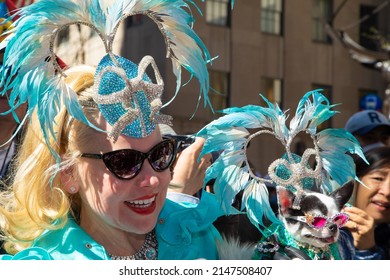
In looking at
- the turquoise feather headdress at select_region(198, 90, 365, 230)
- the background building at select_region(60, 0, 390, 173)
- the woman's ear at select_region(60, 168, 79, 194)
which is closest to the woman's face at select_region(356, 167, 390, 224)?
the turquoise feather headdress at select_region(198, 90, 365, 230)

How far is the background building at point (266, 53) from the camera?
49.6 ft

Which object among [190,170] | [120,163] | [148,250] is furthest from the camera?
[190,170]

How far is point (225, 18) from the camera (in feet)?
52.4

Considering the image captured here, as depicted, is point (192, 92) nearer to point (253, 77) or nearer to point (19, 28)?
point (253, 77)

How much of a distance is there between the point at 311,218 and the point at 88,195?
711 millimetres

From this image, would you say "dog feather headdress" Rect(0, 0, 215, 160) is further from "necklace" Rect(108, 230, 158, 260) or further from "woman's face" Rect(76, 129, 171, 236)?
"necklace" Rect(108, 230, 158, 260)

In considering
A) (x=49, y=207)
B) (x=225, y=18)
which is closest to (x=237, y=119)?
(x=49, y=207)

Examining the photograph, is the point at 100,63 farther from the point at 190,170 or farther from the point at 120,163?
the point at 190,170

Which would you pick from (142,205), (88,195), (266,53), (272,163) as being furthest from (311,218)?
(266,53)

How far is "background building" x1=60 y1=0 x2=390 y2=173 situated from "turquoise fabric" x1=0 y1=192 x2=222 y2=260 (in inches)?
469

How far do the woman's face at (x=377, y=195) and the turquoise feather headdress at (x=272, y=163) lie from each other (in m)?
0.92

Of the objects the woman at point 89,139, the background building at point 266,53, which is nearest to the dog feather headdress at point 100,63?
the woman at point 89,139

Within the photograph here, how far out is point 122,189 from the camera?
78.7 inches
